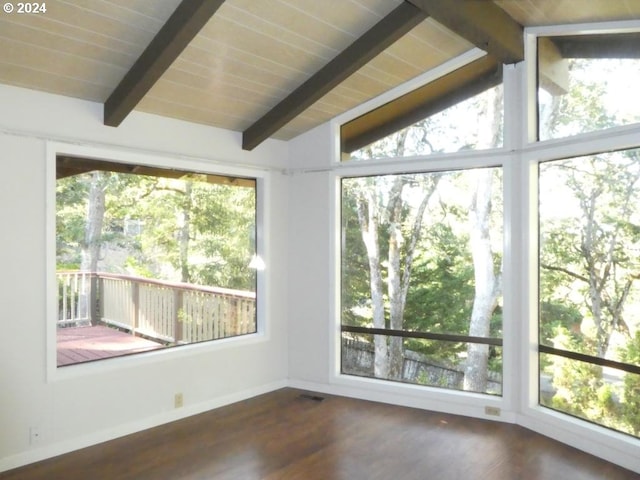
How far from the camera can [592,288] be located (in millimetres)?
3205

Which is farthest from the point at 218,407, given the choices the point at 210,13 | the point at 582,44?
the point at 582,44

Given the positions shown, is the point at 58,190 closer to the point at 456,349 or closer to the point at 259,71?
the point at 259,71

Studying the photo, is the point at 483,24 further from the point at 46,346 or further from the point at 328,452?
the point at 46,346

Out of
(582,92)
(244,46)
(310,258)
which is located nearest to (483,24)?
(582,92)

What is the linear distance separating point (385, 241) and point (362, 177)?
649 mm

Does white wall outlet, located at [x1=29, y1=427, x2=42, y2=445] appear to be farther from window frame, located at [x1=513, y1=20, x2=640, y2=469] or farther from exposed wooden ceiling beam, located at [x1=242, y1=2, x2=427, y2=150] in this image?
window frame, located at [x1=513, y1=20, x2=640, y2=469]

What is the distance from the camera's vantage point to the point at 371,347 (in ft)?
14.3

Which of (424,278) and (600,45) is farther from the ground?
(600,45)

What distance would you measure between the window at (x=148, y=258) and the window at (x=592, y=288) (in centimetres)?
262

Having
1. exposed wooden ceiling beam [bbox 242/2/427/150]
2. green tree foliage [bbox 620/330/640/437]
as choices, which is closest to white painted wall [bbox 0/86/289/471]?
exposed wooden ceiling beam [bbox 242/2/427/150]

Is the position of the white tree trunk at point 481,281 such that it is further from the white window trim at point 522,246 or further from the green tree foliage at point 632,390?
the green tree foliage at point 632,390

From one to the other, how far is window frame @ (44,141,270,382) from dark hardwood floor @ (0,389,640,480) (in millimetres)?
536

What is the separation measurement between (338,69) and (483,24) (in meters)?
1.01

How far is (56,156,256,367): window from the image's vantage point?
3305mm
